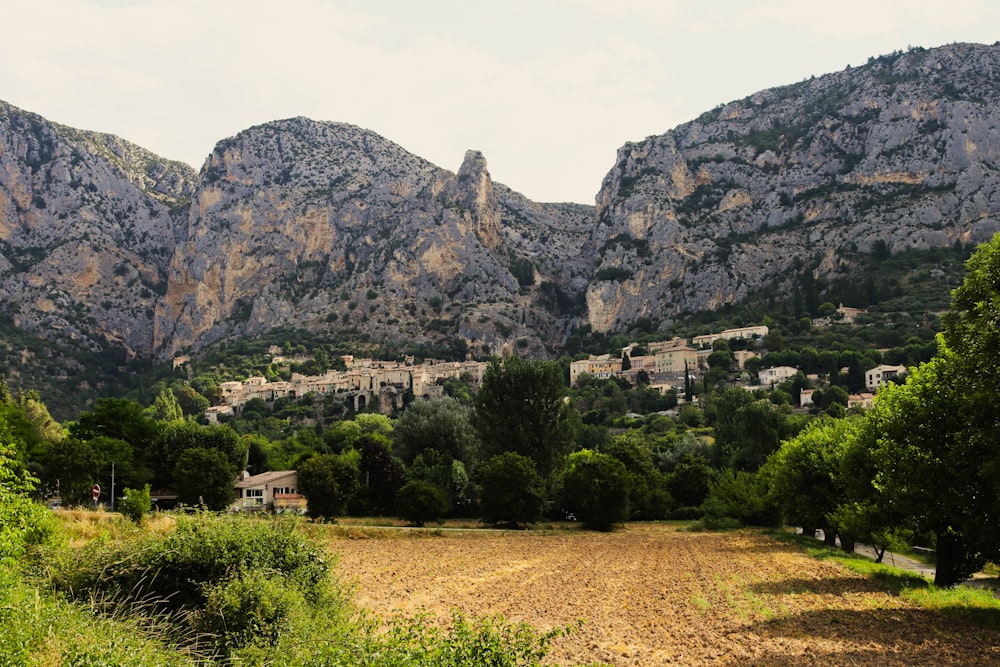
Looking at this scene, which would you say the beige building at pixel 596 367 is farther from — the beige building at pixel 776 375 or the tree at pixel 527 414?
the tree at pixel 527 414

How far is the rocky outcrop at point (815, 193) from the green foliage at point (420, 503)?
13067cm

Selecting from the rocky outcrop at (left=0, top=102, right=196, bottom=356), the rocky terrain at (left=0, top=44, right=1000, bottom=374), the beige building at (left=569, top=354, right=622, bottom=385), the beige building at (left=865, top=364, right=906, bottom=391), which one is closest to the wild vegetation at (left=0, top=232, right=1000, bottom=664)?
the beige building at (left=865, top=364, right=906, bottom=391)

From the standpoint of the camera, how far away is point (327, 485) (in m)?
53.2

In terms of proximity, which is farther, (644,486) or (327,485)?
(644,486)

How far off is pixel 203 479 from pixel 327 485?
8.41 meters

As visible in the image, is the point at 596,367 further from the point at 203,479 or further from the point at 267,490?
the point at 203,479

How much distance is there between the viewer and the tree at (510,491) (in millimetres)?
52062

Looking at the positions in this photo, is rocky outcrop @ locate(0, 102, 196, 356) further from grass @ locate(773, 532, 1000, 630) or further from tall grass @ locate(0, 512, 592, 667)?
grass @ locate(773, 532, 1000, 630)

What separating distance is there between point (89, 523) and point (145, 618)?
752 inches

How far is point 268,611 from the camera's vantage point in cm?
1305

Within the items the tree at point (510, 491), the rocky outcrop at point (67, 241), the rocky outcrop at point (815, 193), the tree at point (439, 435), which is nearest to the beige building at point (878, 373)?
the rocky outcrop at point (815, 193)

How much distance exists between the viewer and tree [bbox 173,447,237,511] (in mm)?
52375

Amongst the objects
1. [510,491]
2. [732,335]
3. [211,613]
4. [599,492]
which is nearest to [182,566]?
[211,613]

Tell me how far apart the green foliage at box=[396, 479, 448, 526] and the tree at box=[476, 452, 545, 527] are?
312 cm
